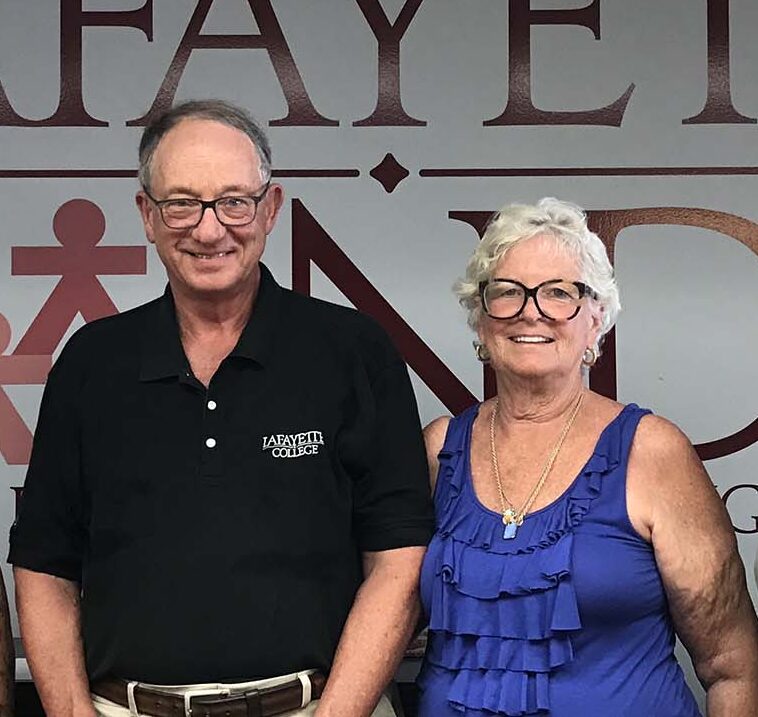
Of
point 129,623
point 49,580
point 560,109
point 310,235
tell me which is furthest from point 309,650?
point 560,109

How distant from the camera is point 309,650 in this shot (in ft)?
8.14

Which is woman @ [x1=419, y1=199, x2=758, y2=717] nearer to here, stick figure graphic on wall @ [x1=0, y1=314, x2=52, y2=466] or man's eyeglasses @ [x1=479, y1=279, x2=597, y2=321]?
man's eyeglasses @ [x1=479, y1=279, x2=597, y2=321]

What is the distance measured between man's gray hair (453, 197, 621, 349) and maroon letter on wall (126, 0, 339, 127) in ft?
2.75

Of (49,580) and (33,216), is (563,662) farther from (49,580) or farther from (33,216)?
(33,216)

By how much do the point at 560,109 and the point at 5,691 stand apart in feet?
5.96

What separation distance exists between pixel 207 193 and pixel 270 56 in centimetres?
106

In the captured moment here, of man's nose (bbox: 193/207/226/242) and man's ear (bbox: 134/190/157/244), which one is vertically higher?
man's ear (bbox: 134/190/157/244)

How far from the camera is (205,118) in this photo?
2.56 meters

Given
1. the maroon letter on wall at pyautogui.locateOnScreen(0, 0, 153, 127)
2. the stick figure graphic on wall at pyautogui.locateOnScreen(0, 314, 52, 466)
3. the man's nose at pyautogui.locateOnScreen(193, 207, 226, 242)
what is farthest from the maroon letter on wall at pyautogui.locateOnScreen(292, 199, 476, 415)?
A: the man's nose at pyautogui.locateOnScreen(193, 207, 226, 242)

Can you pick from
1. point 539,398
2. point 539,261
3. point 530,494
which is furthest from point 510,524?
point 539,261

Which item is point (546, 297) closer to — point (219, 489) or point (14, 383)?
point (219, 489)

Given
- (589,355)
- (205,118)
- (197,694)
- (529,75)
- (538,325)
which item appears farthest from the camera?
(529,75)

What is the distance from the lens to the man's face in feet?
8.25

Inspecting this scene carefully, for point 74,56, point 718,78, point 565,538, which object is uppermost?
point 74,56
